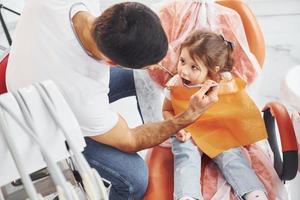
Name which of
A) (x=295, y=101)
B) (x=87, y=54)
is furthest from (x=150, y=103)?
(x=295, y=101)

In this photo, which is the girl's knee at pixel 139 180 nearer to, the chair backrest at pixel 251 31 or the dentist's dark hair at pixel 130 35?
the dentist's dark hair at pixel 130 35

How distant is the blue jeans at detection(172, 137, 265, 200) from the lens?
1112 mm

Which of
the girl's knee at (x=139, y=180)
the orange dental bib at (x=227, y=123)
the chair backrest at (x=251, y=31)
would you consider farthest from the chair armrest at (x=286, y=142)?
the girl's knee at (x=139, y=180)

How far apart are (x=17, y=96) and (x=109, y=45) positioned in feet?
1.11

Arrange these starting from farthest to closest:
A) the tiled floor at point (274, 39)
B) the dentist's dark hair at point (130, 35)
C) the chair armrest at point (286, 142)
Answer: the tiled floor at point (274, 39)
the chair armrest at point (286, 142)
the dentist's dark hair at point (130, 35)

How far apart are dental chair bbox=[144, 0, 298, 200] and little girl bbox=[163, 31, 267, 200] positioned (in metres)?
0.04

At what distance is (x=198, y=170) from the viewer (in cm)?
119

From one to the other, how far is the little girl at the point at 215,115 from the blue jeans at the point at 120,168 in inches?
4.7

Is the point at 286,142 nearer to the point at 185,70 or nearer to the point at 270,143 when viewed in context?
the point at 270,143

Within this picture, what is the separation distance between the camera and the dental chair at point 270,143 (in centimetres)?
108

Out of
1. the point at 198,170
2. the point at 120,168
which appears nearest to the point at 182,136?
the point at 198,170

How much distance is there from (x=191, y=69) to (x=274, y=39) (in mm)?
1519

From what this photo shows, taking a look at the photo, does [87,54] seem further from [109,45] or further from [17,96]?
[17,96]

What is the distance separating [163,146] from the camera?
1.33 meters
